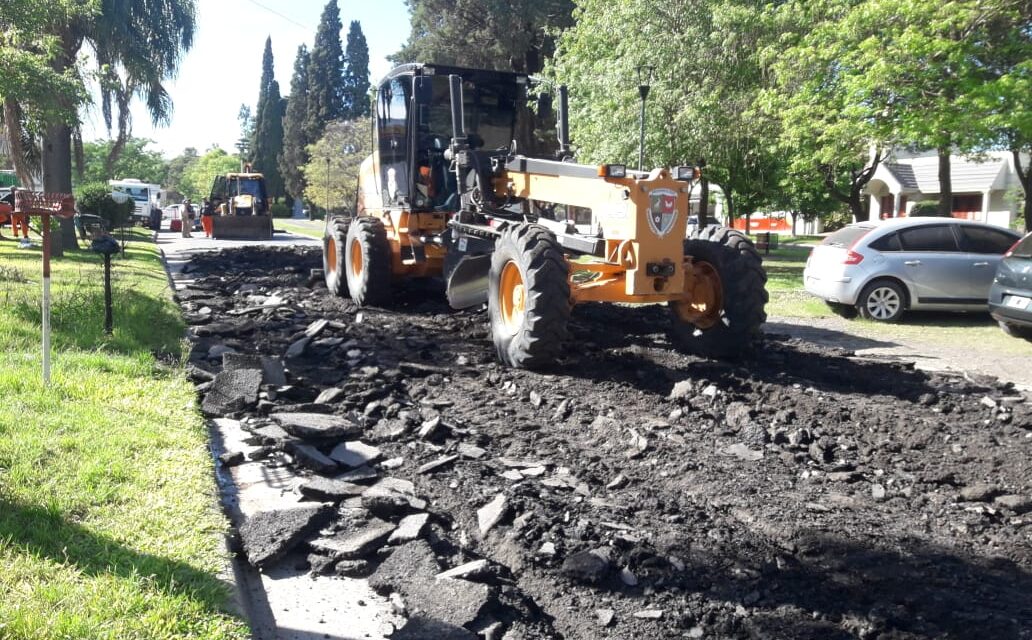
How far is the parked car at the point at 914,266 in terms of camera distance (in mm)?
12555

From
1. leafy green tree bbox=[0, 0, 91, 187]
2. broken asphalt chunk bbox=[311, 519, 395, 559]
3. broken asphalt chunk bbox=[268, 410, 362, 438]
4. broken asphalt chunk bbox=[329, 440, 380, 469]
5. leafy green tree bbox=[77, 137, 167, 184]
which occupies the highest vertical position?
leafy green tree bbox=[77, 137, 167, 184]

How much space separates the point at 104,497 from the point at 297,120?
69.2 metres

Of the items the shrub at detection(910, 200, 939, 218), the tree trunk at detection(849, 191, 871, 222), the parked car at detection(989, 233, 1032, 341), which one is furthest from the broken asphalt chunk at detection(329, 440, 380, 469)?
the shrub at detection(910, 200, 939, 218)

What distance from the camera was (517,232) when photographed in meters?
8.41

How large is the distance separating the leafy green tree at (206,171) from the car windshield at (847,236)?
99.6 metres

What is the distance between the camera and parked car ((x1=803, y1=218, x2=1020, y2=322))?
12.6 m

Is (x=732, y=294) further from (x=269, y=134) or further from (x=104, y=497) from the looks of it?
(x=269, y=134)

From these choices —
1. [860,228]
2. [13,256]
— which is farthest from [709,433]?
[13,256]

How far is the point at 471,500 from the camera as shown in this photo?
5086 mm

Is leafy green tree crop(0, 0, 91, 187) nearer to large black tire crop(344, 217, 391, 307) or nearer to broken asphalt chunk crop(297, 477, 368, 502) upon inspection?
large black tire crop(344, 217, 391, 307)

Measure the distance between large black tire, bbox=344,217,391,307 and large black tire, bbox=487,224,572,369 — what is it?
385 centimetres

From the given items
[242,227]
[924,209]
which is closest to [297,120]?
[242,227]

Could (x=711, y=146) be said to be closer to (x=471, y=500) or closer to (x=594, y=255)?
(x=594, y=255)

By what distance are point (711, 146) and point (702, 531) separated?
1741 centimetres
